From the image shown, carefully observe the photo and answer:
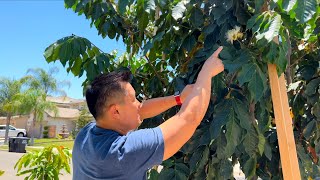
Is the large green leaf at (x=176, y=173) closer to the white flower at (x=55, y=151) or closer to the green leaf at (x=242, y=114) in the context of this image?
the green leaf at (x=242, y=114)

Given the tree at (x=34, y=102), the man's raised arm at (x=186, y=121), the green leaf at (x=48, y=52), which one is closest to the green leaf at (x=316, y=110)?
the man's raised arm at (x=186, y=121)

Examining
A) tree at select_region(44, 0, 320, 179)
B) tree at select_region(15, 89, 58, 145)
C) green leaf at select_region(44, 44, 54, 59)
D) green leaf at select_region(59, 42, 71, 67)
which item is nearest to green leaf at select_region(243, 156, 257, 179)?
tree at select_region(44, 0, 320, 179)

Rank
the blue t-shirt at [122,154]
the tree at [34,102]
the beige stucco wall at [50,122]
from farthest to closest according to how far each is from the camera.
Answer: the beige stucco wall at [50,122], the tree at [34,102], the blue t-shirt at [122,154]

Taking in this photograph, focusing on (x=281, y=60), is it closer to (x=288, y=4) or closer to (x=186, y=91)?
(x=288, y=4)

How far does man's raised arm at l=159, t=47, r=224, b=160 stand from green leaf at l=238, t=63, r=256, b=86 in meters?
0.16

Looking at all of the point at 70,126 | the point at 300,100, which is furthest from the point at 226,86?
the point at 70,126

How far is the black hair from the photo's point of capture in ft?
4.74

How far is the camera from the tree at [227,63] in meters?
1.64

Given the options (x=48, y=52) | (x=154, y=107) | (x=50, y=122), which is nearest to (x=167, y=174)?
(x=154, y=107)

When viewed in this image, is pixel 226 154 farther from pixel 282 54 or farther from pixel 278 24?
pixel 278 24

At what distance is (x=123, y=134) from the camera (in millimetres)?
1492

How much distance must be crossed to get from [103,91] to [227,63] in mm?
526

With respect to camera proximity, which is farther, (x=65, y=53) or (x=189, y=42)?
(x=65, y=53)

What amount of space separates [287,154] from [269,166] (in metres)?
0.39
